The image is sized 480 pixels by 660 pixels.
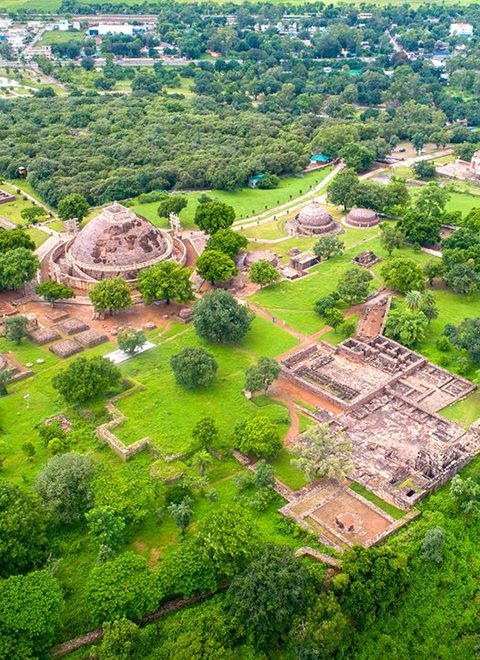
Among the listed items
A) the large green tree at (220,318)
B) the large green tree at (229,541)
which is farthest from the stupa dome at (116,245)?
the large green tree at (229,541)

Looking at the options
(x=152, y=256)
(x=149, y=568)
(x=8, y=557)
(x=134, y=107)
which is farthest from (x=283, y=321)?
(x=134, y=107)

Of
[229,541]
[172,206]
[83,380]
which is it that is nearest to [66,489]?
[229,541]

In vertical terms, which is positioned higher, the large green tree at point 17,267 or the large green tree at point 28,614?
the large green tree at point 17,267

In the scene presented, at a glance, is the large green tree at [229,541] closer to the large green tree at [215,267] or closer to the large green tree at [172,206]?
the large green tree at [215,267]

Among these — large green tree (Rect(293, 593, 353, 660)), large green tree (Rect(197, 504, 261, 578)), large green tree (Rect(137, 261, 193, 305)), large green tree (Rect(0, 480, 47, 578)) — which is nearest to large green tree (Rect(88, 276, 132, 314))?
large green tree (Rect(137, 261, 193, 305))

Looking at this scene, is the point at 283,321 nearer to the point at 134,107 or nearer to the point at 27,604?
the point at 27,604
